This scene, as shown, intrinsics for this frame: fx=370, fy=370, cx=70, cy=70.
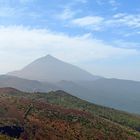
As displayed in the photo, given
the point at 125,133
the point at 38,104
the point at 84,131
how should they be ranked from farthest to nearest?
the point at 38,104, the point at 125,133, the point at 84,131

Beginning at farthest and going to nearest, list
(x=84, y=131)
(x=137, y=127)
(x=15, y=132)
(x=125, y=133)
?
(x=137, y=127), (x=125, y=133), (x=84, y=131), (x=15, y=132)

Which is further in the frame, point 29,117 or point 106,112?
point 106,112

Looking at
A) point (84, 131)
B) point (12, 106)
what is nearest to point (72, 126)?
point (84, 131)

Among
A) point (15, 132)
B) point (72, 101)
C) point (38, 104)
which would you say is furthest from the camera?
point (72, 101)

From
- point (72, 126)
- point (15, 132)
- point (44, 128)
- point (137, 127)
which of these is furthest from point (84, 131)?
point (137, 127)

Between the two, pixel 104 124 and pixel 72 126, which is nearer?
pixel 72 126

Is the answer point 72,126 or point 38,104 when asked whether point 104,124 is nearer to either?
point 72,126

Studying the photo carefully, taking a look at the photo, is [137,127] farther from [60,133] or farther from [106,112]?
[60,133]

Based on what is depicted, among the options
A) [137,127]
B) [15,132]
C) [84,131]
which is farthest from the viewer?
[137,127]
